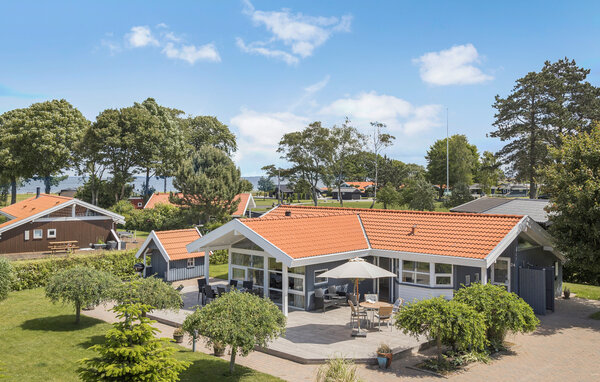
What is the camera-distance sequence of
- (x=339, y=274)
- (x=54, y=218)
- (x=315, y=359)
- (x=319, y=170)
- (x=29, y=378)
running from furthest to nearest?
(x=319, y=170)
(x=54, y=218)
(x=339, y=274)
(x=315, y=359)
(x=29, y=378)

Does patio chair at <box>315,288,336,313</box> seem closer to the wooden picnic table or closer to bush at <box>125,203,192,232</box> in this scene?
the wooden picnic table

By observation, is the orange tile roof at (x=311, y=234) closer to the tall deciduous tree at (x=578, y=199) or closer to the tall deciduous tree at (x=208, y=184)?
the tall deciduous tree at (x=578, y=199)

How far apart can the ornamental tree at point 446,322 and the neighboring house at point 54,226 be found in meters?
26.8

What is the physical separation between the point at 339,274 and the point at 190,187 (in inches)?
1077

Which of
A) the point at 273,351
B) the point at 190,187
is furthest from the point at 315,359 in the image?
the point at 190,187

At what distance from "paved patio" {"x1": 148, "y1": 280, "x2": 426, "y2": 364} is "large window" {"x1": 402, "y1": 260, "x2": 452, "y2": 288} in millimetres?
3056

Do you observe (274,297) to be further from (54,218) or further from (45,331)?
(54,218)

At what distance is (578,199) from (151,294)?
1613cm

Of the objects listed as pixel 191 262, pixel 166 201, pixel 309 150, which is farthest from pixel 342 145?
pixel 191 262

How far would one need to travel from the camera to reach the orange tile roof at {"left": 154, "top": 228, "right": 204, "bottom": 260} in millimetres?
24391

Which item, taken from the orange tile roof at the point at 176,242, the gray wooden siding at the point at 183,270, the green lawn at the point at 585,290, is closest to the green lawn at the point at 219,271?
the gray wooden siding at the point at 183,270

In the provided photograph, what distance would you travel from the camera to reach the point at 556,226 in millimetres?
18828

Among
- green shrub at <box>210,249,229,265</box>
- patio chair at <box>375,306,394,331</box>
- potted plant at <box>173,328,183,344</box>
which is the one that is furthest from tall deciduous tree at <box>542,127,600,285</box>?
green shrub at <box>210,249,229,265</box>

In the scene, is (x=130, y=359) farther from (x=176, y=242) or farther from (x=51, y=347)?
(x=176, y=242)
